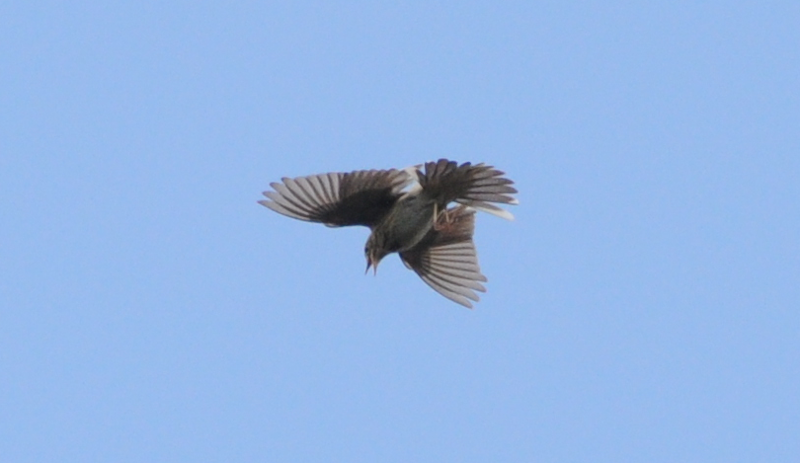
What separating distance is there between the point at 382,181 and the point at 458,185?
1.61 ft

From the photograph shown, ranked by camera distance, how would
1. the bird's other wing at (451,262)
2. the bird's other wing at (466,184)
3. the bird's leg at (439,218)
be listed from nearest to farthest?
the bird's other wing at (466,184) < the bird's leg at (439,218) < the bird's other wing at (451,262)

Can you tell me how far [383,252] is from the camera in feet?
33.8

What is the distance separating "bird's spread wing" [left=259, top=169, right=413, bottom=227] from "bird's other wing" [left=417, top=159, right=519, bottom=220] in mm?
194

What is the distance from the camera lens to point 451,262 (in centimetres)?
1097

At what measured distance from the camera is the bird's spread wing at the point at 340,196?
9.68 meters

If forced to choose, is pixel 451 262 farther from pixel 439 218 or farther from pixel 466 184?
pixel 466 184

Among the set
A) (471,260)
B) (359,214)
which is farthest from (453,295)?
(359,214)

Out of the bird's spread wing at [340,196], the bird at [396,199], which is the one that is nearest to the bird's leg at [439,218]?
the bird at [396,199]

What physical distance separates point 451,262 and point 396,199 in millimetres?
1122

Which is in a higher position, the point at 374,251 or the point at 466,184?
the point at 466,184

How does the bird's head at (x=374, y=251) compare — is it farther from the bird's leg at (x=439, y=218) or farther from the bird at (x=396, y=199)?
the bird's leg at (x=439, y=218)

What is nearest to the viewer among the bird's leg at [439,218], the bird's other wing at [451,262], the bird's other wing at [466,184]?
the bird's other wing at [466,184]

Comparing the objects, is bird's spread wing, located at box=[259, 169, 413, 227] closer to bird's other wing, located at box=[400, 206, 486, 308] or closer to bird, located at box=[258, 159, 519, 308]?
bird, located at box=[258, 159, 519, 308]

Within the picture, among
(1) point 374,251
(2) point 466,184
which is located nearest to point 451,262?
(1) point 374,251
